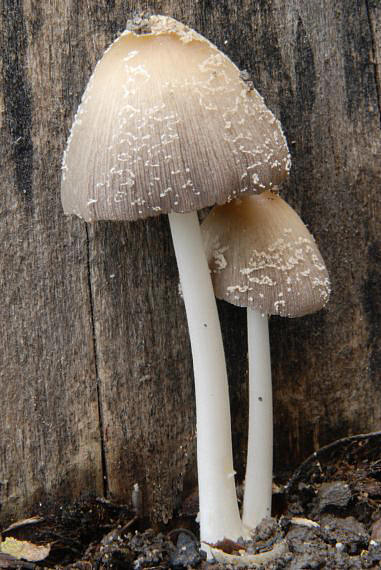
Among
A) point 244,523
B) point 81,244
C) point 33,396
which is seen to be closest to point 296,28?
point 81,244

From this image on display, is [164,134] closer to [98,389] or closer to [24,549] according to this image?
[98,389]

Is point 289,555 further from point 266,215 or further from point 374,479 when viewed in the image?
point 266,215

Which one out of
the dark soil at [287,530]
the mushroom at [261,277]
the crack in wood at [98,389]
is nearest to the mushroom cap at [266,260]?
the mushroom at [261,277]

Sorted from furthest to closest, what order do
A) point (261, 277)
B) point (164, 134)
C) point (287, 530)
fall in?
point (287, 530)
point (261, 277)
point (164, 134)

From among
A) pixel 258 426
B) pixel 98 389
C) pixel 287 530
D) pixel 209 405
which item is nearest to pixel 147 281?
pixel 98 389

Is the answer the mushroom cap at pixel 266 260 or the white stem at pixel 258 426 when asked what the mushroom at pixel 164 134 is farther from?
the white stem at pixel 258 426

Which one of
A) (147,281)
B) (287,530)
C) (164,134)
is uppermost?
(164,134)

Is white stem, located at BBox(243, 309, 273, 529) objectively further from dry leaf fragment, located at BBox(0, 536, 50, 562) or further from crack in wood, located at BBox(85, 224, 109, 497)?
dry leaf fragment, located at BBox(0, 536, 50, 562)
